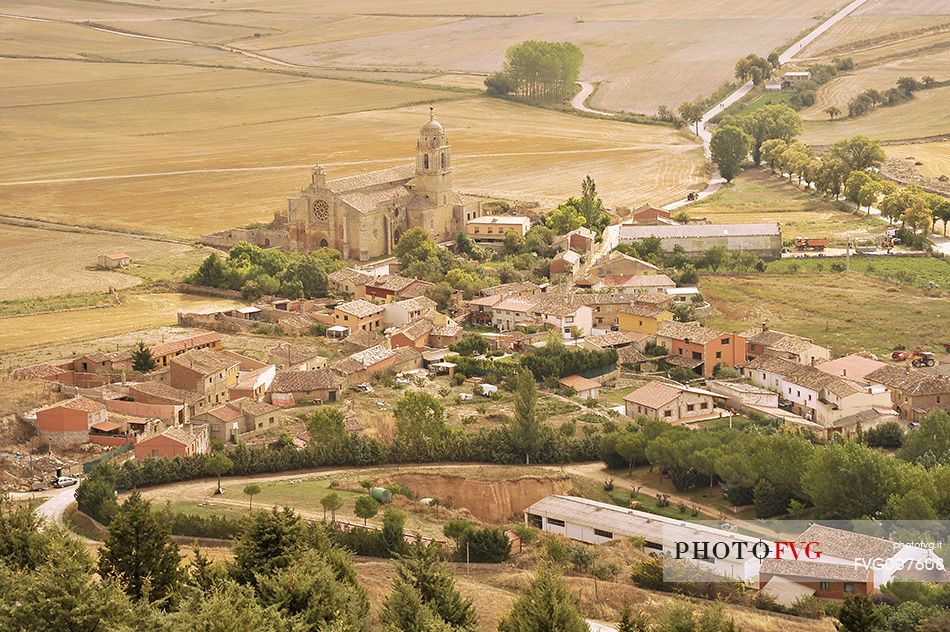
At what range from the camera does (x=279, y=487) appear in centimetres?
3397

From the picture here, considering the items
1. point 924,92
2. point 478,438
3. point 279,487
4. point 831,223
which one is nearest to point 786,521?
point 478,438

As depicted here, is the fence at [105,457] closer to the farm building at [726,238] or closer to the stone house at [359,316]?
the stone house at [359,316]

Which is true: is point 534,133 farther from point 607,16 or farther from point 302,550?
point 302,550

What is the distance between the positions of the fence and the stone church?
76.6 ft

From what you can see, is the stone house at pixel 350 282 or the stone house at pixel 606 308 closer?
the stone house at pixel 606 308

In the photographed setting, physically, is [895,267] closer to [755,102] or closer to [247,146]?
[247,146]

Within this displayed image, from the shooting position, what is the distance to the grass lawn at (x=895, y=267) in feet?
181

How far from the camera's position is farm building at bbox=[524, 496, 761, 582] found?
95.2 ft

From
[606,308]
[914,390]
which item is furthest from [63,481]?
[914,390]

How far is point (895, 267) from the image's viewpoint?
57.6m

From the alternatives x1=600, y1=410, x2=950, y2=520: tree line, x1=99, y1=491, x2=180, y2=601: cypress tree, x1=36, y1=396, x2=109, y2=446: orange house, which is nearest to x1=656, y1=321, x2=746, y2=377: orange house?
x1=600, y1=410, x2=950, y2=520: tree line

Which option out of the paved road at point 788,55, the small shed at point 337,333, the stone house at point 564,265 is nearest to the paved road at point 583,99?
the paved road at point 788,55

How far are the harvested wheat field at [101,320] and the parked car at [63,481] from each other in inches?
438

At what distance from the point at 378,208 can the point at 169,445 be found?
2516cm
